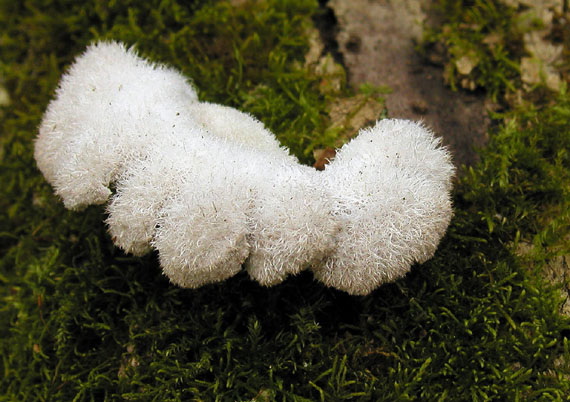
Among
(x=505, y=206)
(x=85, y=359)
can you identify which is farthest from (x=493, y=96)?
(x=85, y=359)

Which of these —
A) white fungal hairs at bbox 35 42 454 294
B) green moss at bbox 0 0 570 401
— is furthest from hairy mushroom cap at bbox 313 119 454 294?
green moss at bbox 0 0 570 401

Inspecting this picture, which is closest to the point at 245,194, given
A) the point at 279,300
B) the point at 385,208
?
the point at 385,208

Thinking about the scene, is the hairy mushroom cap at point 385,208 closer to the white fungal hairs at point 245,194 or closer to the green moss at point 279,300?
the white fungal hairs at point 245,194

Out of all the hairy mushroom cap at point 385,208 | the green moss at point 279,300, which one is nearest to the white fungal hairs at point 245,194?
the hairy mushroom cap at point 385,208

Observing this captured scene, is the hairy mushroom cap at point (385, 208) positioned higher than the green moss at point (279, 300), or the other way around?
the hairy mushroom cap at point (385, 208)

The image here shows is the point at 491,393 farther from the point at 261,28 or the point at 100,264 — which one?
the point at 261,28

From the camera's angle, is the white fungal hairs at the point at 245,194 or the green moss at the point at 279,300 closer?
the white fungal hairs at the point at 245,194
